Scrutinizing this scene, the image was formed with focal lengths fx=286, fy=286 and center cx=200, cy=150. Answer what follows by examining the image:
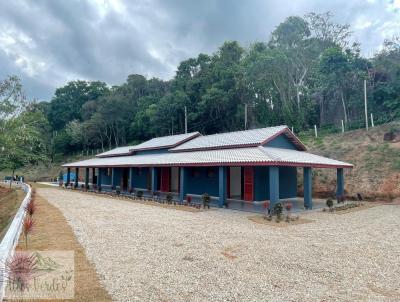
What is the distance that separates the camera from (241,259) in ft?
21.6

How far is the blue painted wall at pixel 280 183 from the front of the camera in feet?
55.2

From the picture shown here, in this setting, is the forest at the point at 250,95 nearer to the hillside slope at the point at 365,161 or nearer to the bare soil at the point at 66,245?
the hillside slope at the point at 365,161

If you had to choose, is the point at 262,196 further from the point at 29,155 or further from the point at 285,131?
the point at 29,155

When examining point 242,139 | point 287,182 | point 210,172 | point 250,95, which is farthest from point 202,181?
point 250,95

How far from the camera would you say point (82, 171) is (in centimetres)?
4697

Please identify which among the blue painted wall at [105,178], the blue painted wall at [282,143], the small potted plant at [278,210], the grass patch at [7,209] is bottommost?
the grass patch at [7,209]

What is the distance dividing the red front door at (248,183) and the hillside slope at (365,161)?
6.90 m

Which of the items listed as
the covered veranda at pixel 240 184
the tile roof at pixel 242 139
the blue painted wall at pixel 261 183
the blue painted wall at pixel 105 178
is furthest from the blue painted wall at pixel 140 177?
the blue painted wall at pixel 261 183

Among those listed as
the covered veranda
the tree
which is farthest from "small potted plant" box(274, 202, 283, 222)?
the tree

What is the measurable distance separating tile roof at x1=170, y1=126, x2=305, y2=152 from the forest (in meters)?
11.7

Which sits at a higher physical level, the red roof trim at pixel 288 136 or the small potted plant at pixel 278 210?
the red roof trim at pixel 288 136

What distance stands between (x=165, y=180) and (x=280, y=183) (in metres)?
9.51

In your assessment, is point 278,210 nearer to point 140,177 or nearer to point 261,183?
point 261,183

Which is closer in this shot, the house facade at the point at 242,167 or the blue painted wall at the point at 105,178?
the house facade at the point at 242,167
